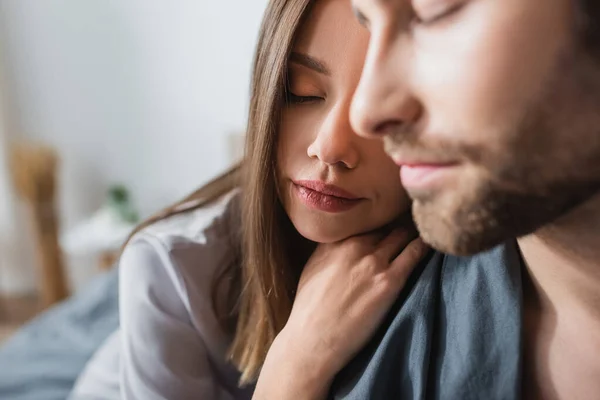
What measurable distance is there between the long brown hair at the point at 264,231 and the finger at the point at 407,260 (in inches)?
7.4

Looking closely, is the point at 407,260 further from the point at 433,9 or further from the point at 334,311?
the point at 433,9

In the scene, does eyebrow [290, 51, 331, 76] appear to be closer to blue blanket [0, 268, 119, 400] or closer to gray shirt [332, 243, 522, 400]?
gray shirt [332, 243, 522, 400]

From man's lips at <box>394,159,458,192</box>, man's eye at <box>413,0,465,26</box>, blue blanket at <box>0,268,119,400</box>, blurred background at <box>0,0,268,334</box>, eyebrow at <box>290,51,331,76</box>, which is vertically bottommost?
blue blanket at <box>0,268,119,400</box>

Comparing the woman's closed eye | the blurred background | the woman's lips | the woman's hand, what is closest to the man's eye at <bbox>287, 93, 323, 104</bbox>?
the woman's closed eye

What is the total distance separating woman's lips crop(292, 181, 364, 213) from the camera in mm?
803

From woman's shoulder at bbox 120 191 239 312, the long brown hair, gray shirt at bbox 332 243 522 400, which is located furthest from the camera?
woman's shoulder at bbox 120 191 239 312

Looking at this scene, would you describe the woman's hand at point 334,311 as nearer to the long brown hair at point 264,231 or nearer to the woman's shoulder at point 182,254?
the long brown hair at point 264,231

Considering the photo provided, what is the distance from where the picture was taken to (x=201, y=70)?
207cm

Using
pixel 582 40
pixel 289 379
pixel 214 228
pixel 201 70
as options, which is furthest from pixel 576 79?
pixel 201 70

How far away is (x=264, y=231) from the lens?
884 millimetres

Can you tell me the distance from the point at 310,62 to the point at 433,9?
0.82 ft

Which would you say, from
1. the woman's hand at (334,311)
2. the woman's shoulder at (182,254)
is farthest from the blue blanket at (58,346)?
the woman's hand at (334,311)

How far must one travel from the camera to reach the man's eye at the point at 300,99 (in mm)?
803

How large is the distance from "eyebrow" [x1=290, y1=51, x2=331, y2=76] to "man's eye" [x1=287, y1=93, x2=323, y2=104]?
0.05 m
